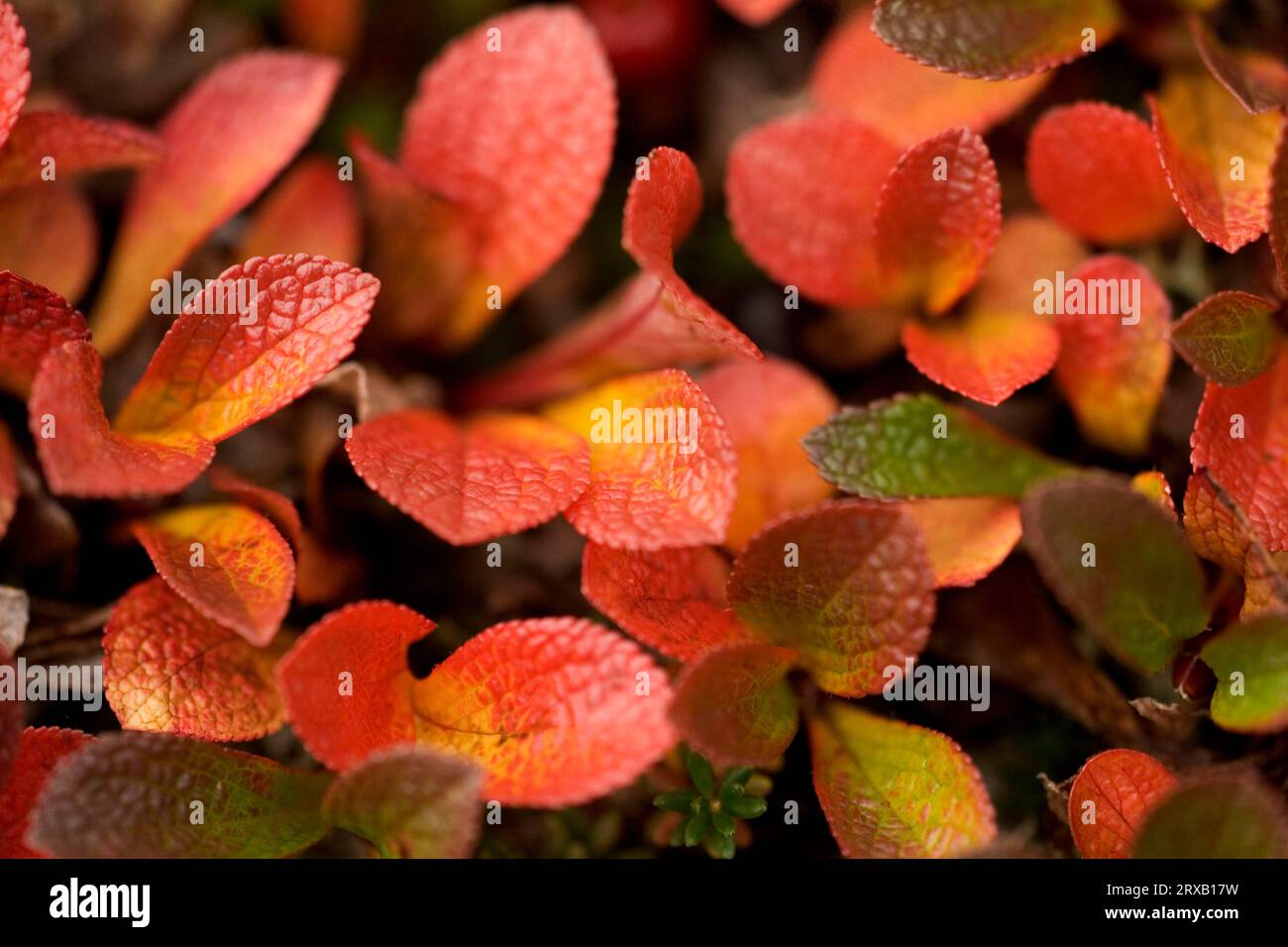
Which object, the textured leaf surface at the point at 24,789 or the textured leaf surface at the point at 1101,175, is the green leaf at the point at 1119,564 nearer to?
the textured leaf surface at the point at 1101,175

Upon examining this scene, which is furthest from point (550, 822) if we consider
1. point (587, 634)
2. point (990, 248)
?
point (990, 248)

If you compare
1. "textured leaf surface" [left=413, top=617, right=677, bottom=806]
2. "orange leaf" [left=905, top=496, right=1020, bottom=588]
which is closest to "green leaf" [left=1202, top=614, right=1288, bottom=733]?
"orange leaf" [left=905, top=496, right=1020, bottom=588]

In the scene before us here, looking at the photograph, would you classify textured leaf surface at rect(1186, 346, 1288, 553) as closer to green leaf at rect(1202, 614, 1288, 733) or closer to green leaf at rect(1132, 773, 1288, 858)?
green leaf at rect(1202, 614, 1288, 733)

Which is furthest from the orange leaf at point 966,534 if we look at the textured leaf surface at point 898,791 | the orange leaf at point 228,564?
the orange leaf at point 228,564

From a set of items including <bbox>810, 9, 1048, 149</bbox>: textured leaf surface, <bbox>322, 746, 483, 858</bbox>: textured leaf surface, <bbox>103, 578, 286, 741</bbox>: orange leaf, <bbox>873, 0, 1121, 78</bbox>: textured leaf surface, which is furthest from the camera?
<bbox>810, 9, 1048, 149</bbox>: textured leaf surface

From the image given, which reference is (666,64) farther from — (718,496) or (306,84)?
(718,496)
